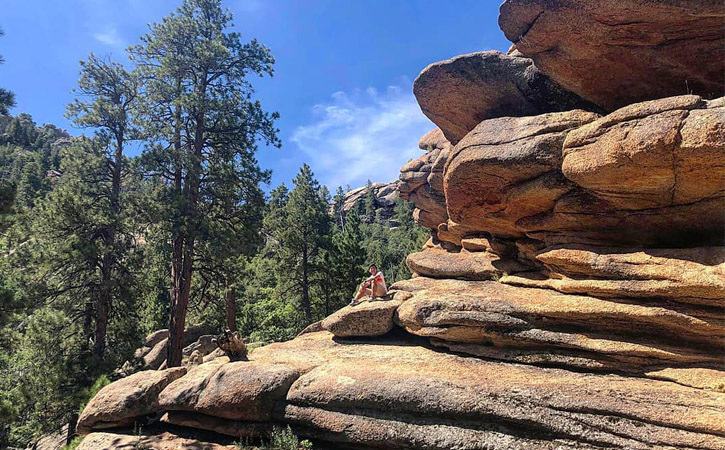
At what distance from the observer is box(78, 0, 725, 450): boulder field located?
6719 millimetres

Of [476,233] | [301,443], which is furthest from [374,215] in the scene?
[301,443]

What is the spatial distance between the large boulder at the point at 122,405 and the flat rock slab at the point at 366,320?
17.9ft

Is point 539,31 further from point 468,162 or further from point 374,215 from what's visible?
point 374,215

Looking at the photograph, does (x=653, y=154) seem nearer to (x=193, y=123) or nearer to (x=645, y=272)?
(x=645, y=272)

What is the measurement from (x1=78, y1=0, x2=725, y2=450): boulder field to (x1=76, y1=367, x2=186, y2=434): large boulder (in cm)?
6

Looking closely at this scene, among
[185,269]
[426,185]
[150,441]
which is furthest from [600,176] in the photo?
[185,269]

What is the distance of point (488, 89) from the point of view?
39.3 feet

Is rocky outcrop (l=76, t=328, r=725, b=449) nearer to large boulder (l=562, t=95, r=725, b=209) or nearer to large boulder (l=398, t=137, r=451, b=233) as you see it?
large boulder (l=562, t=95, r=725, b=209)

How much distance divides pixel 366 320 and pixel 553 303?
16.7 ft

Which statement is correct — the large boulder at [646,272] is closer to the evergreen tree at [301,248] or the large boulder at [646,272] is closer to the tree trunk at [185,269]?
the tree trunk at [185,269]

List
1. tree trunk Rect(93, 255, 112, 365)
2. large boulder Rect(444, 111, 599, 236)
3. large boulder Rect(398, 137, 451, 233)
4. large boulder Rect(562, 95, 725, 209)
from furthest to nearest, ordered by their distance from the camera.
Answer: large boulder Rect(398, 137, 451, 233) < tree trunk Rect(93, 255, 112, 365) < large boulder Rect(444, 111, 599, 236) < large boulder Rect(562, 95, 725, 209)

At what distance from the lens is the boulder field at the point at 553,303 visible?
6719mm

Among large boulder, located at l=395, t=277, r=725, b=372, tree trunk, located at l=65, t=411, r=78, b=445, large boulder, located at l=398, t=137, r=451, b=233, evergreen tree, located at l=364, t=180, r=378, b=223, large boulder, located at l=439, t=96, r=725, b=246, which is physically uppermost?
evergreen tree, located at l=364, t=180, r=378, b=223

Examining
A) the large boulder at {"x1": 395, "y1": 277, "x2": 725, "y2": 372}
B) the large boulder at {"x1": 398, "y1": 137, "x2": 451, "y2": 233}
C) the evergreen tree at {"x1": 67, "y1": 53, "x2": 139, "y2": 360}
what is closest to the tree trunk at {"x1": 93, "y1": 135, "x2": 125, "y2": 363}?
the evergreen tree at {"x1": 67, "y1": 53, "x2": 139, "y2": 360}
